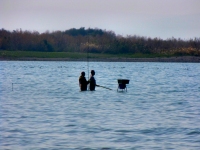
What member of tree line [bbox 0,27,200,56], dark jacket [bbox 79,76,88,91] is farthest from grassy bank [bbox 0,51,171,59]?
dark jacket [bbox 79,76,88,91]

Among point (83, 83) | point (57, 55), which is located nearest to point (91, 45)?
point (57, 55)

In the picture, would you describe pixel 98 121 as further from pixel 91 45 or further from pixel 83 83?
pixel 91 45

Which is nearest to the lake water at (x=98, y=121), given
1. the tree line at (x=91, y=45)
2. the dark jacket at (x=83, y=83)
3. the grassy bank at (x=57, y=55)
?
the dark jacket at (x=83, y=83)

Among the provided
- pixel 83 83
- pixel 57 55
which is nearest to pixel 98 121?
pixel 83 83

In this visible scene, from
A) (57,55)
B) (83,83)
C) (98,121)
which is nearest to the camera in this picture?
(98,121)

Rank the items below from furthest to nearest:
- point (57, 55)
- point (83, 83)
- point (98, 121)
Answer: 1. point (57, 55)
2. point (83, 83)
3. point (98, 121)

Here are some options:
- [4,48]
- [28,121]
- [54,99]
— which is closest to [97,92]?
[54,99]

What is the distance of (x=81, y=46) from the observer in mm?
83188

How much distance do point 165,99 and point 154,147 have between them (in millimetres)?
13295

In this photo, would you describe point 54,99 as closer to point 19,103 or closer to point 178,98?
point 19,103

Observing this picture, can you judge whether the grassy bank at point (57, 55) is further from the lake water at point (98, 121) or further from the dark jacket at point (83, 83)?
the dark jacket at point (83, 83)

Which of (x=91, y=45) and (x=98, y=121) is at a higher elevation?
(x=91, y=45)

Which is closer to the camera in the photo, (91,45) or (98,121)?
(98,121)

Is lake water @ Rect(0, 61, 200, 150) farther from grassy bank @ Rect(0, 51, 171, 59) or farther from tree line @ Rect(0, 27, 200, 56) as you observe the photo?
tree line @ Rect(0, 27, 200, 56)
